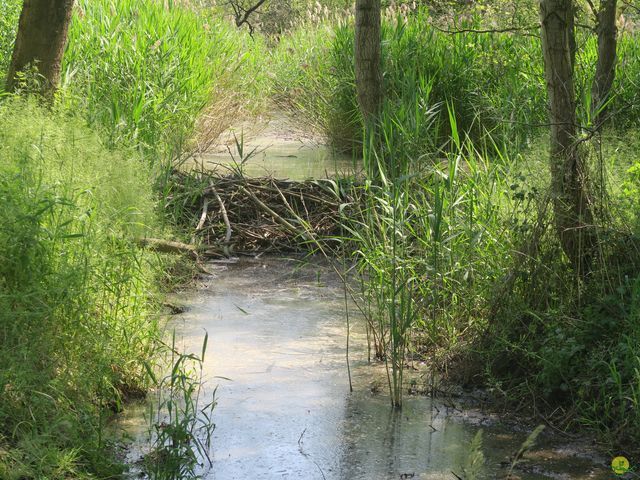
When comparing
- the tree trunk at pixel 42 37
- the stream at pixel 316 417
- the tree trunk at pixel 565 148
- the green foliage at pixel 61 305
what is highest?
the tree trunk at pixel 42 37

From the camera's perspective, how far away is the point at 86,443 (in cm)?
→ 397

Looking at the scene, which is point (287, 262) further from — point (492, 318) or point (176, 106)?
point (492, 318)

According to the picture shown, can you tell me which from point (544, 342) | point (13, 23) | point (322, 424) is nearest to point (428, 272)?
point (544, 342)

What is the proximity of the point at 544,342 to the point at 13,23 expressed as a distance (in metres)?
7.13

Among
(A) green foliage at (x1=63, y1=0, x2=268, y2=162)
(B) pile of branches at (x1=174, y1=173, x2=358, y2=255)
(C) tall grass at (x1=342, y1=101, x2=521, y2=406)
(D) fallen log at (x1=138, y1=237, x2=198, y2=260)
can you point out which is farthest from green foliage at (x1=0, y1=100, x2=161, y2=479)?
(B) pile of branches at (x1=174, y1=173, x2=358, y2=255)

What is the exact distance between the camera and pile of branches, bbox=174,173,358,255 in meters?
8.66

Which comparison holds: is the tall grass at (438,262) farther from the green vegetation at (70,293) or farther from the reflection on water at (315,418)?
the green vegetation at (70,293)

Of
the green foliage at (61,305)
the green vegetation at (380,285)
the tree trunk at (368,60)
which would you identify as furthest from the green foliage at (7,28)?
the green foliage at (61,305)

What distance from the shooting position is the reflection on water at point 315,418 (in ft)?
14.2

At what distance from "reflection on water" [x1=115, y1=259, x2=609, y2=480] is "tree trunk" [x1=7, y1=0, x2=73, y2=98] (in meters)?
2.42

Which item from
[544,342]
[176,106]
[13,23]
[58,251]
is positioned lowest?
[544,342]

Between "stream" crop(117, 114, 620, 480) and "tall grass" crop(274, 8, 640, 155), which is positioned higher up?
"tall grass" crop(274, 8, 640, 155)

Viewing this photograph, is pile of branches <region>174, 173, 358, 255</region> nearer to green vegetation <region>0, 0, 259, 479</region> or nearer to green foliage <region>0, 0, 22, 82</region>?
green vegetation <region>0, 0, 259, 479</region>

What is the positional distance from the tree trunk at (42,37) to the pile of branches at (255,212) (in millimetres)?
1575
